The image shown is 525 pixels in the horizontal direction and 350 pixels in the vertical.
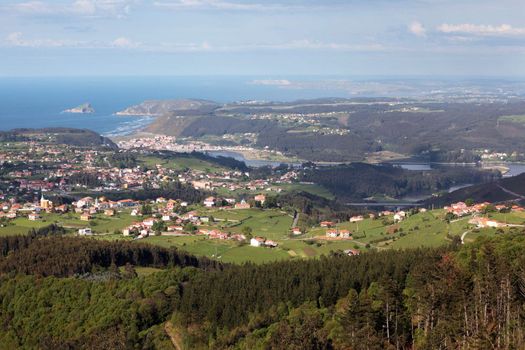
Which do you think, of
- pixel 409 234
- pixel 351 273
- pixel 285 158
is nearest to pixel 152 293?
pixel 351 273

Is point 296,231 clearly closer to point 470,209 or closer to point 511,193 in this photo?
point 470,209

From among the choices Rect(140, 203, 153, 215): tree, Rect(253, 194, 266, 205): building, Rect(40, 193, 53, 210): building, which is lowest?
Rect(253, 194, 266, 205): building

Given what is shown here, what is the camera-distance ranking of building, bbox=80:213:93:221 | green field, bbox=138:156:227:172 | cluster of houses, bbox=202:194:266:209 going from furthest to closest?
green field, bbox=138:156:227:172 < cluster of houses, bbox=202:194:266:209 < building, bbox=80:213:93:221

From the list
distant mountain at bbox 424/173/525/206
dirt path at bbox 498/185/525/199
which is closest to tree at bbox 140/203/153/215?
distant mountain at bbox 424/173/525/206

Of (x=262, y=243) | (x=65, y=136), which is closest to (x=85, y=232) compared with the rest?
(x=262, y=243)

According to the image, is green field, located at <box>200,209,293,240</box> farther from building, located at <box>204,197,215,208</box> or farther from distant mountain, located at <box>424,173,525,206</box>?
distant mountain, located at <box>424,173,525,206</box>
